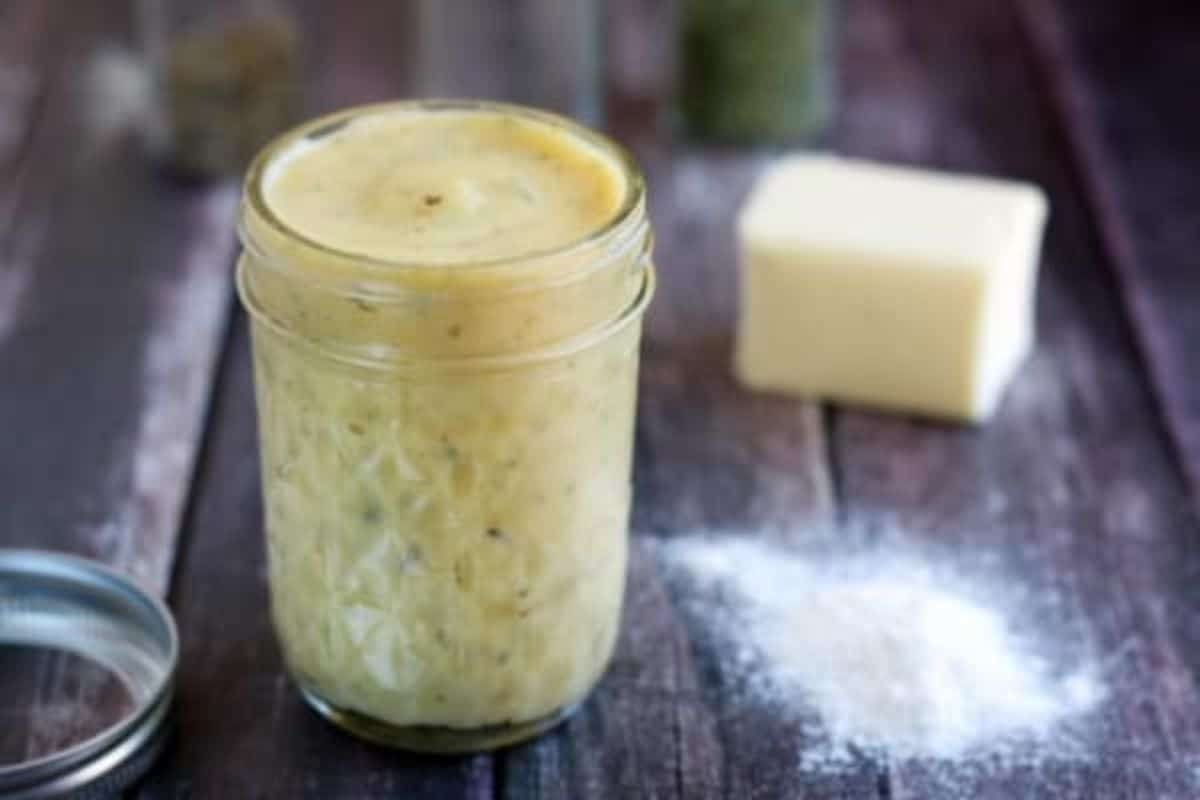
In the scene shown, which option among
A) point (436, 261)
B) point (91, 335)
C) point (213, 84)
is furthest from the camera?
point (213, 84)

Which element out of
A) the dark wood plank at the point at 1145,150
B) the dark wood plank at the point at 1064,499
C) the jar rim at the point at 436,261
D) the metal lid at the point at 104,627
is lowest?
the dark wood plank at the point at 1145,150

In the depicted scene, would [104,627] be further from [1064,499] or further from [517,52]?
[517,52]

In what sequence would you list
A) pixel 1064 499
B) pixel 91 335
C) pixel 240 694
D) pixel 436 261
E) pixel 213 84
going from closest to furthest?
pixel 436 261 → pixel 240 694 → pixel 1064 499 → pixel 91 335 → pixel 213 84

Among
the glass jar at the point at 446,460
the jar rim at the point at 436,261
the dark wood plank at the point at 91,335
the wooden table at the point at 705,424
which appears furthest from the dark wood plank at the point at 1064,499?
the dark wood plank at the point at 91,335

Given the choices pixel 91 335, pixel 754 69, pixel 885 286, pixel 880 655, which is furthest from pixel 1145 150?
pixel 91 335

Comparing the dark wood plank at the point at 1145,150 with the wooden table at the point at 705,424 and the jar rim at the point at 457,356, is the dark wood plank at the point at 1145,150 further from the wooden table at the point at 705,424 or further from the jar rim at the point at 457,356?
the jar rim at the point at 457,356

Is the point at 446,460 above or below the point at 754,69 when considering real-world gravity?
above

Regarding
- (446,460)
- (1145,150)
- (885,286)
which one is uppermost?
(446,460)
